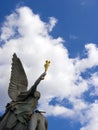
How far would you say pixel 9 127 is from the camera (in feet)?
82.5

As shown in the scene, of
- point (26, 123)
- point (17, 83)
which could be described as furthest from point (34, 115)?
point (17, 83)

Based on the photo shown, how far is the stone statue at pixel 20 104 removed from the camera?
25.2m

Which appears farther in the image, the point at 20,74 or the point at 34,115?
the point at 20,74

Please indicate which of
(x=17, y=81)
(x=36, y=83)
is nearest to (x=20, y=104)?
(x=36, y=83)

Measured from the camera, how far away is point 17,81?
26906mm

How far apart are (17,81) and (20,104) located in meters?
1.50

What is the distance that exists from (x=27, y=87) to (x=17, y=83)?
0.55 m

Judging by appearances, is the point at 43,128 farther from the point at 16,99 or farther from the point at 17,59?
the point at 17,59

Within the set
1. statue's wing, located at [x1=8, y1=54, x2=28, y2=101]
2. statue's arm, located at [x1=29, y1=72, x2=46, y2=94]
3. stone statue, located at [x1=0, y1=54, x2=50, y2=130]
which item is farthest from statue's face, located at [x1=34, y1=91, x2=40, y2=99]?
statue's wing, located at [x1=8, y1=54, x2=28, y2=101]

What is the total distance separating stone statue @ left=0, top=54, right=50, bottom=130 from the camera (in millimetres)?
25219

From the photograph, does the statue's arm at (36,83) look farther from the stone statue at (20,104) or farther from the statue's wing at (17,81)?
the statue's wing at (17,81)

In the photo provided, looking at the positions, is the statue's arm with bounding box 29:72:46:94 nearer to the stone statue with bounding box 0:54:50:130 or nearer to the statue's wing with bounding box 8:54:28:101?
the stone statue with bounding box 0:54:50:130

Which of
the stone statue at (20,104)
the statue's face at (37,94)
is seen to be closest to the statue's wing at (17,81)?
the stone statue at (20,104)

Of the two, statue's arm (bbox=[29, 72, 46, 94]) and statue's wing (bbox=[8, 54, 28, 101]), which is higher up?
statue's wing (bbox=[8, 54, 28, 101])
